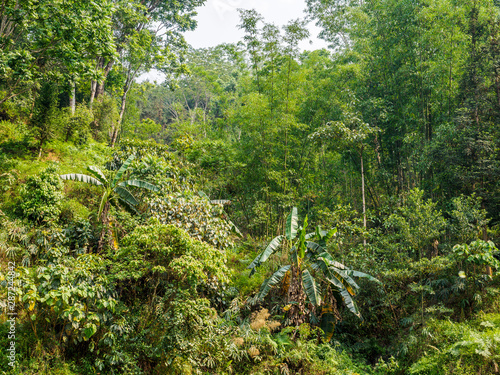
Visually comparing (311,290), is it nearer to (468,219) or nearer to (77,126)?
(468,219)

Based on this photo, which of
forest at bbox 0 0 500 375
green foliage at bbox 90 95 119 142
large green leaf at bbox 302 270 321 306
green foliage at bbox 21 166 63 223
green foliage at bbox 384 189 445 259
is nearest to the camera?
forest at bbox 0 0 500 375

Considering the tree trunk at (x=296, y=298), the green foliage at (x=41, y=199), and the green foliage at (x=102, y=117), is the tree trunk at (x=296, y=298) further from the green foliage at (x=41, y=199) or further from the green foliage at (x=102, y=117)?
the green foliage at (x=102, y=117)

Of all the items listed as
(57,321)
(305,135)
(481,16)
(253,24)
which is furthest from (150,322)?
(481,16)

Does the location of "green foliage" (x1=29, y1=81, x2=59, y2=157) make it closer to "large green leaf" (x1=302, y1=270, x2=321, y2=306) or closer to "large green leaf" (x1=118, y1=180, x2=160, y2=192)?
"large green leaf" (x1=118, y1=180, x2=160, y2=192)

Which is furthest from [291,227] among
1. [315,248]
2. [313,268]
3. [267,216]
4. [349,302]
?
[267,216]

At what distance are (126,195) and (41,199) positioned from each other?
5.87ft

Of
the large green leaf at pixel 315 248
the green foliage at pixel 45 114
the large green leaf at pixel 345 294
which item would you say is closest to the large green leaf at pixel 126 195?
the green foliage at pixel 45 114

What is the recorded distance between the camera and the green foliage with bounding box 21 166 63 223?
6.54 m

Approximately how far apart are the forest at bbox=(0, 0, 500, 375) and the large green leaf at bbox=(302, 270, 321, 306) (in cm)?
3

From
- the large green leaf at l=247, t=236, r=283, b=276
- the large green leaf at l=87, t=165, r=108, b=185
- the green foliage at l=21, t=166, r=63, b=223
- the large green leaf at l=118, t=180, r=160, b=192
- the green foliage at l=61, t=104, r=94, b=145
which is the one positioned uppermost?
the green foliage at l=61, t=104, r=94, b=145

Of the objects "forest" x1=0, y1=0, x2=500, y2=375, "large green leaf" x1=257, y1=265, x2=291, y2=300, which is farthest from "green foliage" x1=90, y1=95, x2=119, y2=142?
"large green leaf" x1=257, y1=265, x2=291, y2=300

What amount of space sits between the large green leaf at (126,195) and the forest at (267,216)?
0.17m

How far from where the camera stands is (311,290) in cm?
638

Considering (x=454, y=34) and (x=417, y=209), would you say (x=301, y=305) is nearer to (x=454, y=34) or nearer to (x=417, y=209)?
(x=417, y=209)
